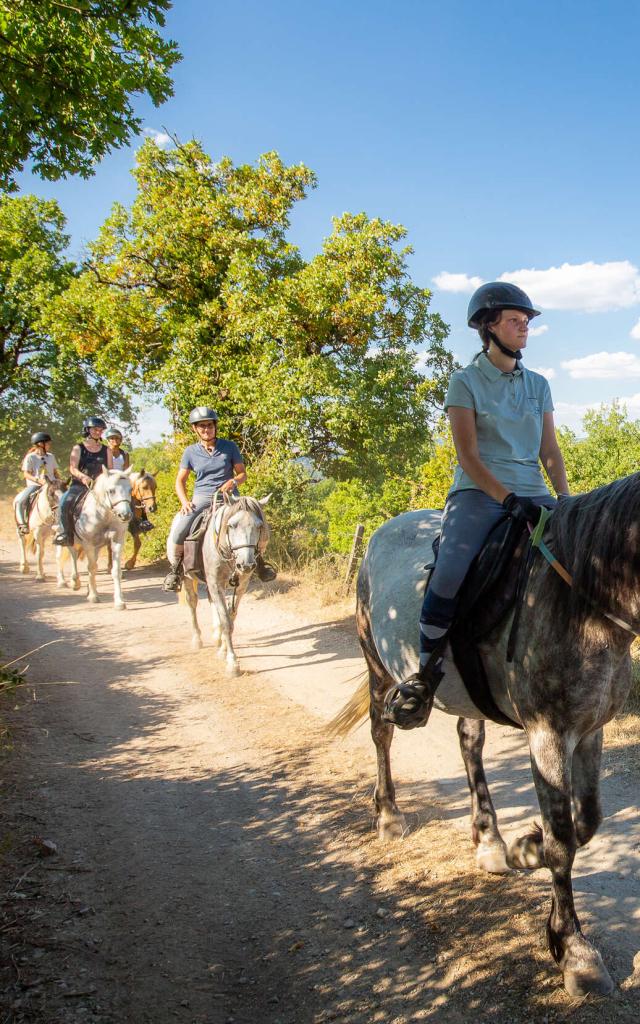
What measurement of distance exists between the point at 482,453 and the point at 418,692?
1243 millimetres

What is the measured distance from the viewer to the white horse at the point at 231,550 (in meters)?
8.05

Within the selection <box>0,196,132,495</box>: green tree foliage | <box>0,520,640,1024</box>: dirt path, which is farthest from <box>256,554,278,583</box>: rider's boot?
<box>0,196,132,495</box>: green tree foliage

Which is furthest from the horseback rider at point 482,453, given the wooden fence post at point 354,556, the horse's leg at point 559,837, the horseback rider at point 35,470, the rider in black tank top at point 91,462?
the horseback rider at point 35,470

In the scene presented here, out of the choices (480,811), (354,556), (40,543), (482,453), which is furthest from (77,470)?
(482,453)

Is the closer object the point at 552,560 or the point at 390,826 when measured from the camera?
the point at 552,560

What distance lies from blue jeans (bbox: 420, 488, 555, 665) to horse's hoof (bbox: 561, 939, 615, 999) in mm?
1363

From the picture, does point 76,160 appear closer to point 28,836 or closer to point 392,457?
point 28,836

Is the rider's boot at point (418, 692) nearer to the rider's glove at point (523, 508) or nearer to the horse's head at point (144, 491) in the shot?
the rider's glove at point (523, 508)

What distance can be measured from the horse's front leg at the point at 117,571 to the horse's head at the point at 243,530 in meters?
4.37

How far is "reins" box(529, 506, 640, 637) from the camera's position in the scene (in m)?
2.61

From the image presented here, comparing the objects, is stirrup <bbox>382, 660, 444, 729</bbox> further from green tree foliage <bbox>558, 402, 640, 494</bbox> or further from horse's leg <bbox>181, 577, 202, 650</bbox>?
green tree foliage <bbox>558, 402, 640, 494</bbox>

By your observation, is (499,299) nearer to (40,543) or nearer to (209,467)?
(209,467)

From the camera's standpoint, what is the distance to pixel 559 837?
9.35ft

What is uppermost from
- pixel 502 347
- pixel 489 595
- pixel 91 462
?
pixel 91 462
